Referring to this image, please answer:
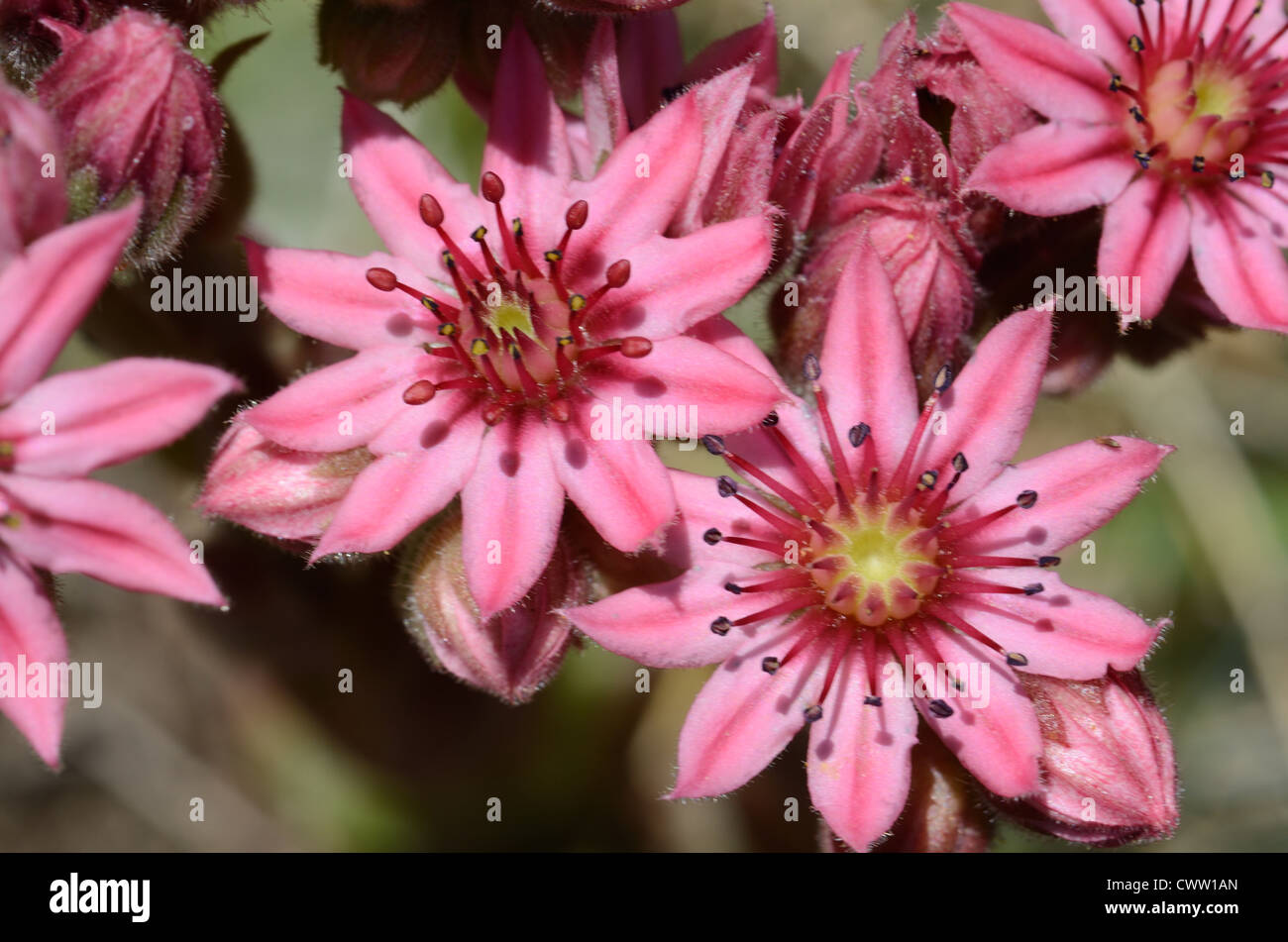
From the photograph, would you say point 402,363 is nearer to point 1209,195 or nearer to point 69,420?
point 69,420

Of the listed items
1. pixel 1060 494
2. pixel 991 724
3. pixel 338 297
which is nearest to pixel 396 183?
pixel 338 297

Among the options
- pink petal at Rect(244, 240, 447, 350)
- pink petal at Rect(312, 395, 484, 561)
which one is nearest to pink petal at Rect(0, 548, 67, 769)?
pink petal at Rect(312, 395, 484, 561)

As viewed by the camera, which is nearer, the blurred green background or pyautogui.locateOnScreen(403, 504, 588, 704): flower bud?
pyautogui.locateOnScreen(403, 504, 588, 704): flower bud

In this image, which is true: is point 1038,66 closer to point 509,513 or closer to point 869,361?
point 869,361

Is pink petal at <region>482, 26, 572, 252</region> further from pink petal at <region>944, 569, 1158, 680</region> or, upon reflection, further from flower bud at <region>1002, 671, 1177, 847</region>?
flower bud at <region>1002, 671, 1177, 847</region>
